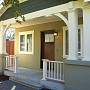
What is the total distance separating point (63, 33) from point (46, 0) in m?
2.22

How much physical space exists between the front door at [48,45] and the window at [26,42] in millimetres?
917

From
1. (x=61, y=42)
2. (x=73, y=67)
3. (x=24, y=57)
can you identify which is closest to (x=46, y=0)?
(x=61, y=42)

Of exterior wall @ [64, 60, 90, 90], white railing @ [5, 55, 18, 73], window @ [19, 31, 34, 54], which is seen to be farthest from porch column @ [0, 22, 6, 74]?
exterior wall @ [64, 60, 90, 90]

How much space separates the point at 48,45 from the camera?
40.3ft

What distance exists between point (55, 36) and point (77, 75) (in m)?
4.50

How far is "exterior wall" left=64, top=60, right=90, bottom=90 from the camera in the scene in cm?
700

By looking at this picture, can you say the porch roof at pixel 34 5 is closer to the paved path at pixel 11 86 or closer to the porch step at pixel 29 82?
the porch step at pixel 29 82

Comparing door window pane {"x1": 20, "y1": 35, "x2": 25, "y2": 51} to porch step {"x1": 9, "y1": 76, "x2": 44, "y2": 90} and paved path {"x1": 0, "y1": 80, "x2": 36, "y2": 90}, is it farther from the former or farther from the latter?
paved path {"x1": 0, "y1": 80, "x2": 36, "y2": 90}

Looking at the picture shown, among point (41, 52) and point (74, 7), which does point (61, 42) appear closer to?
point (41, 52)

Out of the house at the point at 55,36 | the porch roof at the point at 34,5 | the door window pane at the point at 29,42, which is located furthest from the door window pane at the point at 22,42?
the porch roof at the point at 34,5

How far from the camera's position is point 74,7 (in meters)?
7.47

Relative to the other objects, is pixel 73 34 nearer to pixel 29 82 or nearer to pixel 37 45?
pixel 29 82

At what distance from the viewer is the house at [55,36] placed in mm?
7166

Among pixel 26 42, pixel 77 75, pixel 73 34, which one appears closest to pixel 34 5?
pixel 73 34
